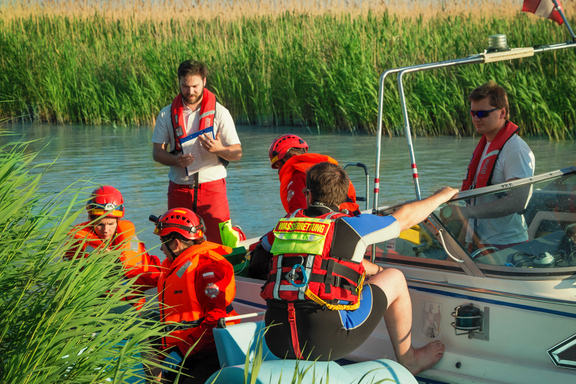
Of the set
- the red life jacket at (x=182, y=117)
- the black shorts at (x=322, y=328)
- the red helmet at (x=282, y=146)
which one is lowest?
the black shorts at (x=322, y=328)

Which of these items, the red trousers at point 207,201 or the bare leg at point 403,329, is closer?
the bare leg at point 403,329

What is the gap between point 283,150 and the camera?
4.16 m

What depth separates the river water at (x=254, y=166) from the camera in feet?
25.6

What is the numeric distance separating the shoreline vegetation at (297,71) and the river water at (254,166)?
0.57 m

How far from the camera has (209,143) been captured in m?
4.73

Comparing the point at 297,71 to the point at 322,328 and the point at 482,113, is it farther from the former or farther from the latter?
the point at 322,328

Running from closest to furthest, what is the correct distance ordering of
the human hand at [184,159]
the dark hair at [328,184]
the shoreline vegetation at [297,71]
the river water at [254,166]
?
the dark hair at [328,184], the human hand at [184,159], the river water at [254,166], the shoreline vegetation at [297,71]

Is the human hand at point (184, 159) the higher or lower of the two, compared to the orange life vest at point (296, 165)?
lower

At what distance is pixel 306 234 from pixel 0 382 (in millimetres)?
1338

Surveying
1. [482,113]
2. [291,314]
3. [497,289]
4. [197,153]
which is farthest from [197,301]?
[482,113]

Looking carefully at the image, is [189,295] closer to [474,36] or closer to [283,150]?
[283,150]

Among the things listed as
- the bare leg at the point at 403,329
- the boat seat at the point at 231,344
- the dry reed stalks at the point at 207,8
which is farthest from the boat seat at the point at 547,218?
the dry reed stalks at the point at 207,8

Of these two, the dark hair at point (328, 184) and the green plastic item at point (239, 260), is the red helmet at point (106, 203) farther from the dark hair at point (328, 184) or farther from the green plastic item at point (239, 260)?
the dark hair at point (328, 184)

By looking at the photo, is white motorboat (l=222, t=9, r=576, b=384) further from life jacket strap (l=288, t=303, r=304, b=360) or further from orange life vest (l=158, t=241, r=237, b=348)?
orange life vest (l=158, t=241, r=237, b=348)
